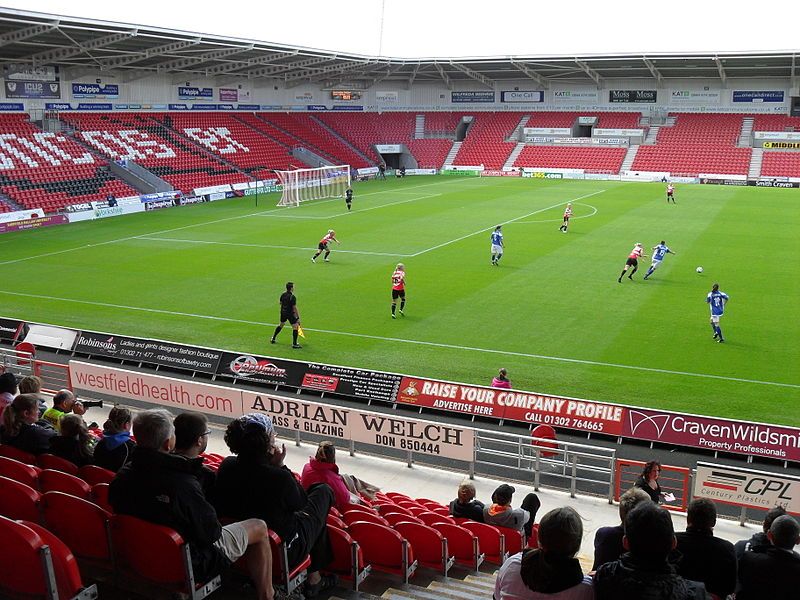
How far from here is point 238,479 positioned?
574 centimetres

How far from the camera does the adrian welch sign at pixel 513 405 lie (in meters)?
15.5

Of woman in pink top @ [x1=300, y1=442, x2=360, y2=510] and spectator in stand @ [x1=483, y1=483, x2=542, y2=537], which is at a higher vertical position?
woman in pink top @ [x1=300, y1=442, x2=360, y2=510]

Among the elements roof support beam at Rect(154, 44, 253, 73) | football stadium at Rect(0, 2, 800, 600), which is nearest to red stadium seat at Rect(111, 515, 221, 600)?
football stadium at Rect(0, 2, 800, 600)

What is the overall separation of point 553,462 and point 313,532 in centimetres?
826

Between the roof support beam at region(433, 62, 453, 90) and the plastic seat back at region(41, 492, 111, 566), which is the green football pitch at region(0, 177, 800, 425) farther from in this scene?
the roof support beam at region(433, 62, 453, 90)

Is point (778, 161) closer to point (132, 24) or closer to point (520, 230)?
point (520, 230)

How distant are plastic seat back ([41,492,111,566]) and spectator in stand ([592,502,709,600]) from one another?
10.9 feet

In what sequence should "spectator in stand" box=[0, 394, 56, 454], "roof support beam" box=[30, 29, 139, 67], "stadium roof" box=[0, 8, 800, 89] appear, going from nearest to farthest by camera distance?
"spectator in stand" box=[0, 394, 56, 454] < "stadium roof" box=[0, 8, 800, 89] < "roof support beam" box=[30, 29, 139, 67]

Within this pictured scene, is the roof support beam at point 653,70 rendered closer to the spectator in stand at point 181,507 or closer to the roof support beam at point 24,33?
the roof support beam at point 24,33

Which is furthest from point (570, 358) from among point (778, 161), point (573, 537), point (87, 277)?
point (778, 161)

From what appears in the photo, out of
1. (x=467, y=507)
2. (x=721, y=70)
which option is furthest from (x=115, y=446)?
(x=721, y=70)

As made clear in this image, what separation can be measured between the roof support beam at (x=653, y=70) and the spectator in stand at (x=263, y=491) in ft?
229

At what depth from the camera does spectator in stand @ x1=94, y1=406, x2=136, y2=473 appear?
735 cm

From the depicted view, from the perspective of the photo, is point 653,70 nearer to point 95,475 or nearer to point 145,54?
point 145,54
